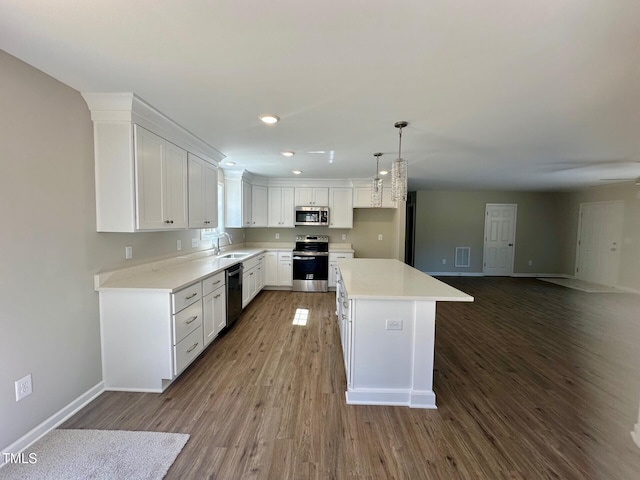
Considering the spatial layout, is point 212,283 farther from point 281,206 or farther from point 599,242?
point 599,242

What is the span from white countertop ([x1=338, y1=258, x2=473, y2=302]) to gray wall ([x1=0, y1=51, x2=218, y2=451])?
2.09 meters

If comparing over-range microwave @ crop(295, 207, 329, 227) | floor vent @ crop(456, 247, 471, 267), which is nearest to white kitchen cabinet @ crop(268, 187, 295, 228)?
over-range microwave @ crop(295, 207, 329, 227)

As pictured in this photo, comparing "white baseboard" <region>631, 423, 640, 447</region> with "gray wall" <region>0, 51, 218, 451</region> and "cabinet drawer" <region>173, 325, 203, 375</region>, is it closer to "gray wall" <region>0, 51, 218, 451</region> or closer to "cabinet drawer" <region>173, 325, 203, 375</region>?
"cabinet drawer" <region>173, 325, 203, 375</region>

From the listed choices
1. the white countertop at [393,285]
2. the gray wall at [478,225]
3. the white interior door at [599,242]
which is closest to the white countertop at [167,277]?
the white countertop at [393,285]

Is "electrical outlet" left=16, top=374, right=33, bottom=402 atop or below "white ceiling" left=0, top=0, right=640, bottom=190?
below

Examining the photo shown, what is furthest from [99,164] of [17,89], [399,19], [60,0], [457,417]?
Answer: [457,417]

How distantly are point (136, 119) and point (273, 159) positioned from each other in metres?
2.01

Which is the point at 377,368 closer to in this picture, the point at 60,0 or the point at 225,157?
the point at 60,0

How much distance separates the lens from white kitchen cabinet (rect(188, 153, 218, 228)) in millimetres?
3143

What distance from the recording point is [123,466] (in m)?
1.57

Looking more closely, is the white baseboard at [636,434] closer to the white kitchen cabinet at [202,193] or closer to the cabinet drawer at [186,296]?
the cabinet drawer at [186,296]

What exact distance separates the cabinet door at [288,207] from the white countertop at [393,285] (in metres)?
2.64

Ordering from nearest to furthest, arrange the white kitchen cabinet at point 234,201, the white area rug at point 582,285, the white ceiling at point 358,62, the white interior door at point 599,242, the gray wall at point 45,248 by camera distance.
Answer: the white ceiling at point 358,62 < the gray wall at point 45,248 < the white kitchen cabinet at point 234,201 < the white area rug at point 582,285 < the white interior door at point 599,242

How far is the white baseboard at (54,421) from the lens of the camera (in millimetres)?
1665
